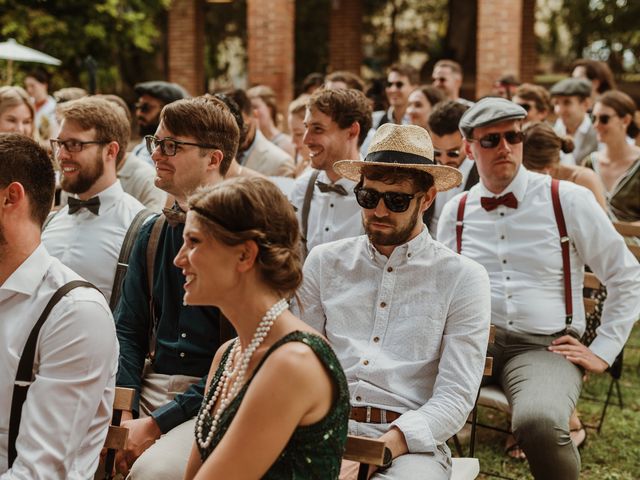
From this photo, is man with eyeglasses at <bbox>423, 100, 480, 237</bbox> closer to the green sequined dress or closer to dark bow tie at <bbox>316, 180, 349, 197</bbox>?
dark bow tie at <bbox>316, 180, 349, 197</bbox>

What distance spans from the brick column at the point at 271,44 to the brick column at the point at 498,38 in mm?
3373

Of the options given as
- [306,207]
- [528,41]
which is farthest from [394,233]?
[528,41]

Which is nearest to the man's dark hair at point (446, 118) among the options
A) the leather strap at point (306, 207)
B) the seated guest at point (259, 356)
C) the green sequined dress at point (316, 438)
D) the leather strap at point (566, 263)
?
the leather strap at point (306, 207)

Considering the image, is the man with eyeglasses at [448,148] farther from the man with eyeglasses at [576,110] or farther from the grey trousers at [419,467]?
the man with eyeglasses at [576,110]

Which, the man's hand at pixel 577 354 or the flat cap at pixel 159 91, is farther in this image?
the flat cap at pixel 159 91

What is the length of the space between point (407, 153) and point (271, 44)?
458 inches

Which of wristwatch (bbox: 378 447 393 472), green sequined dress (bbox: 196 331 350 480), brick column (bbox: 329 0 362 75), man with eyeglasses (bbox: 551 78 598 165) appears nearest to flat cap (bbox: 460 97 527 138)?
wristwatch (bbox: 378 447 393 472)

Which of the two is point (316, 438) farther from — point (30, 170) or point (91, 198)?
point (91, 198)

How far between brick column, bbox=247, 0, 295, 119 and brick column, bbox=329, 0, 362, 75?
3.35m

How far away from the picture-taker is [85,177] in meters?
4.80

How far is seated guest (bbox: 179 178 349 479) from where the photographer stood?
223 centimetres

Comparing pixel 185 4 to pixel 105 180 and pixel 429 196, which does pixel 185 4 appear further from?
pixel 429 196

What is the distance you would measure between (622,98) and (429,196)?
4.67 m

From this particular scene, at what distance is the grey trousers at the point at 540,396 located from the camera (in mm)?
3996
